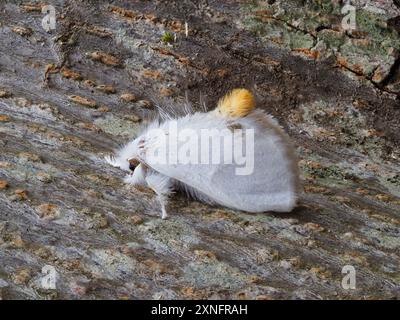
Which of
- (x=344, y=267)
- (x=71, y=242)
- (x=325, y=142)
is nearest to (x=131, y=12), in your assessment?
(x=325, y=142)

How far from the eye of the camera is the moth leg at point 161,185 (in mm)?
1818

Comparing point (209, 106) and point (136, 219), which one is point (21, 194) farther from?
point (209, 106)

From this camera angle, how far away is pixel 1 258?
156 cm

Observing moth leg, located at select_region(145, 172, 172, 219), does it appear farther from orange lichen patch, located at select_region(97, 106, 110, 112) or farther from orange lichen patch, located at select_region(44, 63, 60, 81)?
orange lichen patch, located at select_region(44, 63, 60, 81)

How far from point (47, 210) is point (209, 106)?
70 cm

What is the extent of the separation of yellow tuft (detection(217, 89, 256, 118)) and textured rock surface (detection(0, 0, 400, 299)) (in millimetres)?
182

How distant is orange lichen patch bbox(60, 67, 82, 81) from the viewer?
2.18 m

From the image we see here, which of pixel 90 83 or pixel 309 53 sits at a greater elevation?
pixel 309 53

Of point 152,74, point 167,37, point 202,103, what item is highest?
point 167,37

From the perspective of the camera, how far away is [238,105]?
1.96 metres

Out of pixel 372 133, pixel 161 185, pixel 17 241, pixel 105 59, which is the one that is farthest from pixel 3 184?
pixel 372 133

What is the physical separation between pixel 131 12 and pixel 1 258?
3.39 feet

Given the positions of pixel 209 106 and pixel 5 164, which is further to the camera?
pixel 209 106

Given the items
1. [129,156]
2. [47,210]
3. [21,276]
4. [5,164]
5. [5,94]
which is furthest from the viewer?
[5,94]
